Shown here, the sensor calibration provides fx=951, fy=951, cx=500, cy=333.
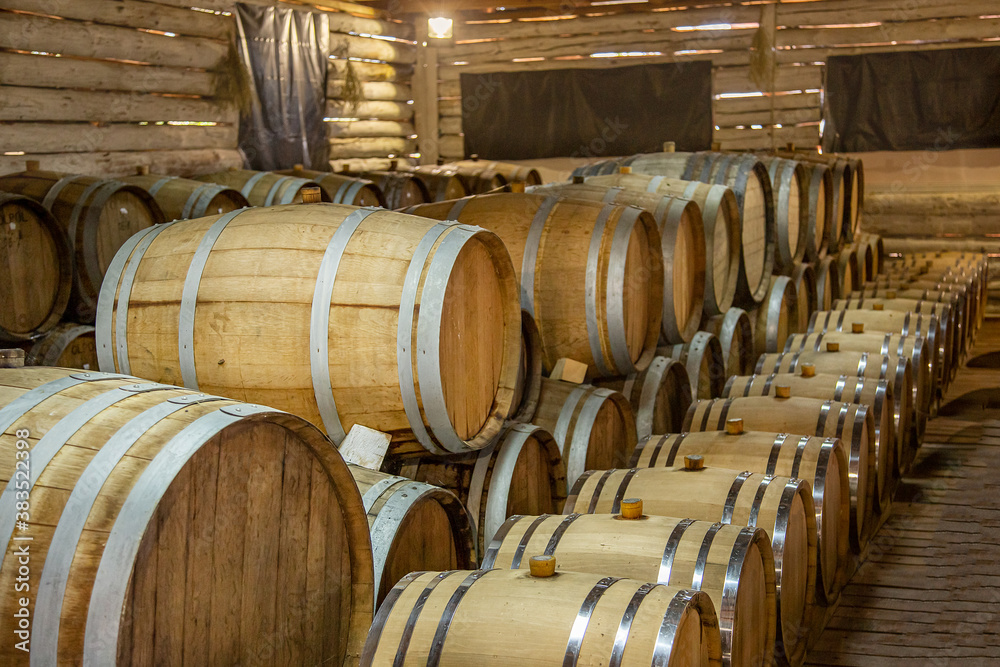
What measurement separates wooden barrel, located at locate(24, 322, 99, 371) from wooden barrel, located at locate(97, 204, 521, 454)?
1836mm

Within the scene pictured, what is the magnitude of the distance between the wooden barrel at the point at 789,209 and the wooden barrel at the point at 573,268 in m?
3.05

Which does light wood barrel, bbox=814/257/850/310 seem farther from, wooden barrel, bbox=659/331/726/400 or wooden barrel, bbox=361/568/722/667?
wooden barrel, bbox=361/568/722/667

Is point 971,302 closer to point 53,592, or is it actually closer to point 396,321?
point 396,321

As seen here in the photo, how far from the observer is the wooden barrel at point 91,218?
5188 mm

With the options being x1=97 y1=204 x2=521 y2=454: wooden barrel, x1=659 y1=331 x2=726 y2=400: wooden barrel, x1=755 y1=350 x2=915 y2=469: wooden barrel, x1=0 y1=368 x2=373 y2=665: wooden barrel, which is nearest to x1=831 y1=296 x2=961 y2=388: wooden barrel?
x1=755 y1=350 x2=915 y2=469: wooden barrel

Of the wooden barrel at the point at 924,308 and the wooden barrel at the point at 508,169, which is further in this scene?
the wooden barrel at the point at 508,169

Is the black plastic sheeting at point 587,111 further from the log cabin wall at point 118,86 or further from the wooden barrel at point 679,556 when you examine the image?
the wooden barrel at point 679,556

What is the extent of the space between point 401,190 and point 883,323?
15.5 feet

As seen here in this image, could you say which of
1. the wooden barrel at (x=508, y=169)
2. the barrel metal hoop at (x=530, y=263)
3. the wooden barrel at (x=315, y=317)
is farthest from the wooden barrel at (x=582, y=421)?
the wooden barrel at (x=508, y=169)

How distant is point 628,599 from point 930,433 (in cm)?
565

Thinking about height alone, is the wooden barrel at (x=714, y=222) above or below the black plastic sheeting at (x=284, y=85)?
below

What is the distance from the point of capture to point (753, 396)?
15.7 ft

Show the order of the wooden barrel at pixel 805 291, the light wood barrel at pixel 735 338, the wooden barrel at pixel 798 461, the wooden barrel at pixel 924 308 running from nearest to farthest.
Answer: the wooden barrel at pixel 798 461 → the light wood barrel at pixel 735 338 → the wooden barrel at pixel 924 308 → the wooden barrel at pixel 805 291

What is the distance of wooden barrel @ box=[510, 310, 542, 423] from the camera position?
405 cm
